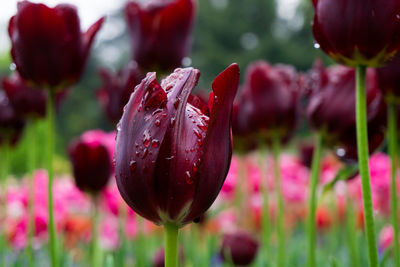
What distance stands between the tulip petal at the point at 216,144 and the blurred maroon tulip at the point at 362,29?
196mm

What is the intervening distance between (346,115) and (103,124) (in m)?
16.2

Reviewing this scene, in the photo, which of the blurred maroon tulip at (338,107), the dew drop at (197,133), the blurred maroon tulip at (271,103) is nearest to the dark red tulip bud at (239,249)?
the blurred maroon tulip at (271,103)

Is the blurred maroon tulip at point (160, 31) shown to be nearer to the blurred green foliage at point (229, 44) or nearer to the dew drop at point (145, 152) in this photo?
the dew drop at point (145, 152)

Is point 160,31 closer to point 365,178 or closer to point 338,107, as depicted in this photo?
point 338,107

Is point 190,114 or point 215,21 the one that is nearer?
point 190,114

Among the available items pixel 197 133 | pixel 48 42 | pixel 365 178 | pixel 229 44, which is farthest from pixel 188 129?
pixel 229 44

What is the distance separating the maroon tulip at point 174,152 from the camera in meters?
0.44

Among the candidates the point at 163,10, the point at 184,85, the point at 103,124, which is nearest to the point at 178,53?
the point at 163,10

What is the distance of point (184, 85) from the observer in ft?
1.55

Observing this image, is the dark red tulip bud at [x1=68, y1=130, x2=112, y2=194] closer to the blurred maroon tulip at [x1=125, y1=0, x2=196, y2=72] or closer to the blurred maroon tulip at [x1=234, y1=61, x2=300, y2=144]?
the blurred maroon tulip at [x1=125, y1=0, x2=196, y2=72]

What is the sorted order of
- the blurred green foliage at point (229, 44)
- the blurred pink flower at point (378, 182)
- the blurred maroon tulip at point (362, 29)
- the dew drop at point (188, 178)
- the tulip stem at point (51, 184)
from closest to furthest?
1. the dew drop at point (188, 178)
2. the blurred maroon tulip at point (362, 29)
3. the tulip stem at point (51, 184)
4. the blurred pink flower at point (378, 182)
5. the blurred green foliage at point (229, 44)

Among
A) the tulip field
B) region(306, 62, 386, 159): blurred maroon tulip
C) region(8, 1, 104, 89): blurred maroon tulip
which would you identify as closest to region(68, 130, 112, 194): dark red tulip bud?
the tulip field

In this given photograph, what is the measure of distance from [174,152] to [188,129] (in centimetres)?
3

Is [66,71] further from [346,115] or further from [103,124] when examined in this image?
[103,124]
